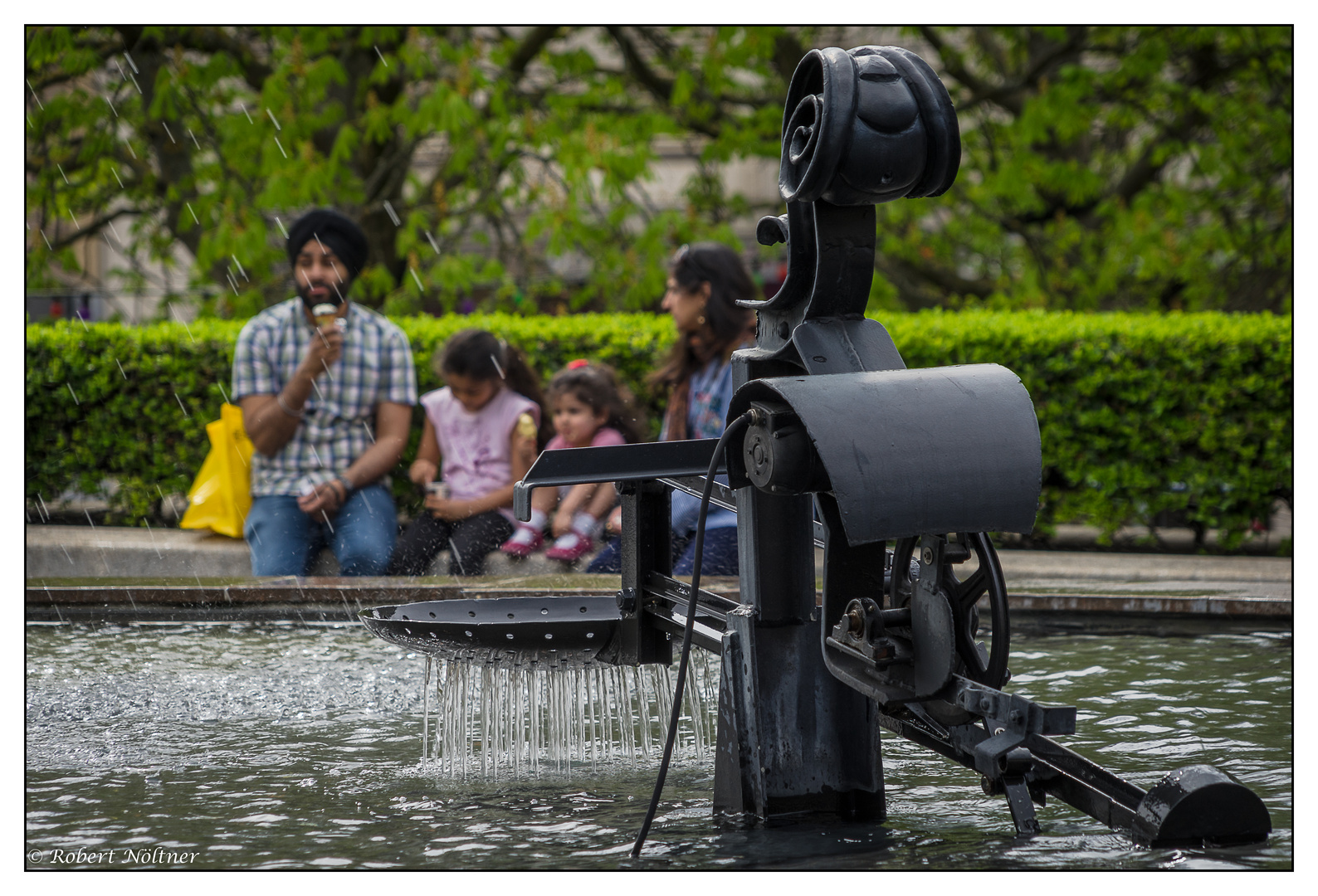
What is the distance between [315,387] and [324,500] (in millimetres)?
526

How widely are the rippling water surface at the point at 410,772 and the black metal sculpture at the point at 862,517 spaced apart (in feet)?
0.37

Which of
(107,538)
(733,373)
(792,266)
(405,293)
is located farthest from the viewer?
(405,293)

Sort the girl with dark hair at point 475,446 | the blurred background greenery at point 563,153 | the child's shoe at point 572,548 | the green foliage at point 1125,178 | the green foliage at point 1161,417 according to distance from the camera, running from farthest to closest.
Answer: the green foliage at point 1125,178, the blurred background greenery at point 563,153, the green foliage at point 1161,417, the girl with dark hair at point 475,446, the child's shoe at point 572,548

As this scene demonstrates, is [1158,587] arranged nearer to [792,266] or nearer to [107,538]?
[792,266]

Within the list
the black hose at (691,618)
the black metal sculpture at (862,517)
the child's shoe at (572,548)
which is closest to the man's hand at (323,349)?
the child's shoe at (572,548)

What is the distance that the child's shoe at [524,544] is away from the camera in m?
6.55

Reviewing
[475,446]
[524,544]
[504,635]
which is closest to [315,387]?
[475,446]

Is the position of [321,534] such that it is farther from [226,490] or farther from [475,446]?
[475,446]

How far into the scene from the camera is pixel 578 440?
6516 mm

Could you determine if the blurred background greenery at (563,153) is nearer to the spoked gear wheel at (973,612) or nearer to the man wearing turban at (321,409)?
the man wearing turban at (321,409)

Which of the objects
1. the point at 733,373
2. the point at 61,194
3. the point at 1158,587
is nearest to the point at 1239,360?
the point at 1158,587

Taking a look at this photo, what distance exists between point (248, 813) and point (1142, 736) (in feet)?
6.91

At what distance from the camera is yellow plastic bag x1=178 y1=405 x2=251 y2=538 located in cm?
662

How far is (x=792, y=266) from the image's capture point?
277cm
